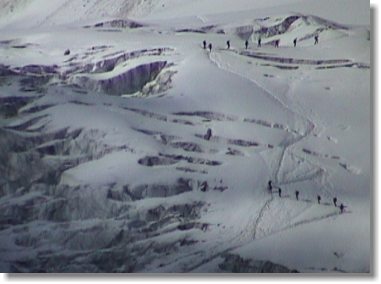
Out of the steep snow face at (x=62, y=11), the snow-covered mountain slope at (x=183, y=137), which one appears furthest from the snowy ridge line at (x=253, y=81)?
the steep snow face at (x=62, y=11)

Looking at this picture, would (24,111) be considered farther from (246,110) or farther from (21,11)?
(246,110)

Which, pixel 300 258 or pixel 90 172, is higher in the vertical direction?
pixel 90 172

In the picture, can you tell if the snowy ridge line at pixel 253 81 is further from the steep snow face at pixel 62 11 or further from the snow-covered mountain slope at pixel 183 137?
the steep snow face at pixel 62 11

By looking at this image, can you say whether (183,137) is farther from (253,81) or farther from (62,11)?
(62,11)

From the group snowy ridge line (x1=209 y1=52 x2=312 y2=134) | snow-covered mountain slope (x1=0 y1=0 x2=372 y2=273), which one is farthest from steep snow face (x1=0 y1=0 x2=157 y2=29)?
snowy ridge line (x1=209 y1=52 x2=312 y2=134)

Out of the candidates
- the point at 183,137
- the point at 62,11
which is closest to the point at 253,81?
the point at 183,137

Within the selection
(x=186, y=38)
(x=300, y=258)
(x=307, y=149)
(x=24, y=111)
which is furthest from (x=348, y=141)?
(x=24, y=111)

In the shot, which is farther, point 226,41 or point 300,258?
point 226,41

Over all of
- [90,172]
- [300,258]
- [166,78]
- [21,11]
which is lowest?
[300,258]

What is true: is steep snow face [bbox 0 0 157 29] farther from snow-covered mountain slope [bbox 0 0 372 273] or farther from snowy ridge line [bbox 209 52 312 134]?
snowy ridge line [bbox 209 52 312 134]
